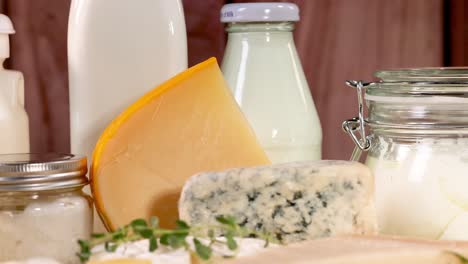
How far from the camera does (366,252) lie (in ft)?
1.72

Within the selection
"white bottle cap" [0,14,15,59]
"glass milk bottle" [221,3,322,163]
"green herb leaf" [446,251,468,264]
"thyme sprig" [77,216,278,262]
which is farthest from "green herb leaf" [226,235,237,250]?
"white bottle cap" [0,14,15,59]

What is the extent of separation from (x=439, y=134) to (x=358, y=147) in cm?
10

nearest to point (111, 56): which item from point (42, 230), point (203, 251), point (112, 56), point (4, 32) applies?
point (112, 56)

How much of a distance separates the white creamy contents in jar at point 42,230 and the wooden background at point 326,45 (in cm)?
28

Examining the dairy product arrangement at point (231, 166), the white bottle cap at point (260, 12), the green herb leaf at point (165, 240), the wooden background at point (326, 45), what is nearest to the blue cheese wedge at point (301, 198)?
the dairy product arrangement at point (231, 166)

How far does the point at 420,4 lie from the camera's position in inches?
39.8

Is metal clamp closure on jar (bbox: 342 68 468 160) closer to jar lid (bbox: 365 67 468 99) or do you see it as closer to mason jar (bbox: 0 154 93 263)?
jar lid (bbox: 365 67 468 99)

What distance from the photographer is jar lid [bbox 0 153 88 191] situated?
2.06ft

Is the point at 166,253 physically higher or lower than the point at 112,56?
lower

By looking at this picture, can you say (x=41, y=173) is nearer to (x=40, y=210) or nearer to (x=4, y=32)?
(x=40, y=210)

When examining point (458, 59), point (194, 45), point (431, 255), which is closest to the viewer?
point (431, 255)

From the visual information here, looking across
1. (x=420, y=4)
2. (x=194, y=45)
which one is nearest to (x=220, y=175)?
(x=194, y=45)

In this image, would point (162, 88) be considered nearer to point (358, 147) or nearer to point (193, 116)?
point (193, 116)

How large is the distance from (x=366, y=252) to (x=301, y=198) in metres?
0.11
